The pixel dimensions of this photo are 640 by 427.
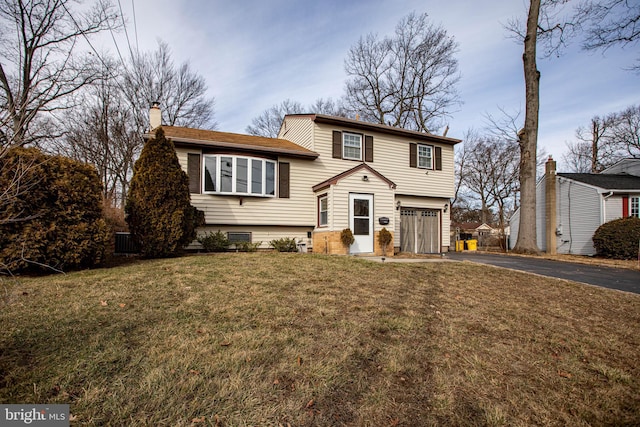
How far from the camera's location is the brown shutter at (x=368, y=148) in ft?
41.7

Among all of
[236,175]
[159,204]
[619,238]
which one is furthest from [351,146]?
[619,238]

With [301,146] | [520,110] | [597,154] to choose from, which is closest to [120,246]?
[301,146]

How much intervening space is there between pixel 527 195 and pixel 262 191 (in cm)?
1163

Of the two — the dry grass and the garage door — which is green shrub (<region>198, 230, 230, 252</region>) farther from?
the garage door

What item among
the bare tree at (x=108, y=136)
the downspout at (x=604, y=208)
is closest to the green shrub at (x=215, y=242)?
the bare tree at (x=108, y=136)

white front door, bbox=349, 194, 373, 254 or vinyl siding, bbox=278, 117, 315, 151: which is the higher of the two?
vinyl siding, bbox=278, 117, 315, 151

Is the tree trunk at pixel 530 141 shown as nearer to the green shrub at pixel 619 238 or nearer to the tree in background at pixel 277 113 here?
the green shrub at pixel 619 238

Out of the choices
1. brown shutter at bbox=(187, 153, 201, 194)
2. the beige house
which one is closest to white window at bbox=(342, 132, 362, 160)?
the beige house

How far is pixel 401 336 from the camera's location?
11.1 feet

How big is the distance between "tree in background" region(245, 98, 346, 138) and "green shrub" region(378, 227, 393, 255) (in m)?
19.6

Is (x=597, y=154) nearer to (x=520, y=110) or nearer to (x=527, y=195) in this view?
(x=520, y=110)

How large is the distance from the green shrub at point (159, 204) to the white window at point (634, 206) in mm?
18745

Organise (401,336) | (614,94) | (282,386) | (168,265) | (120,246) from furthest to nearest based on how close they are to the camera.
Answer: (614,94) → (120,246) → (168,265) → (401,336) → (282,386)

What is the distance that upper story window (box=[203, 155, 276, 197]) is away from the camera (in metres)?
10.3
